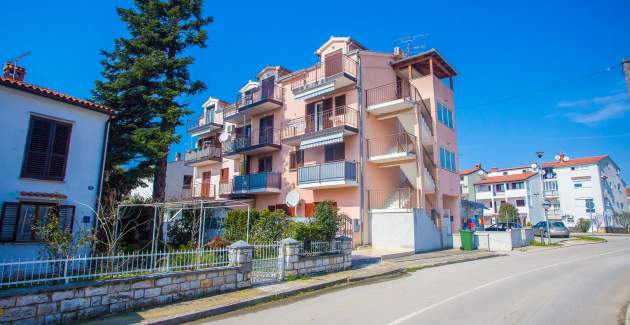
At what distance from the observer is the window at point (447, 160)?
25.3m

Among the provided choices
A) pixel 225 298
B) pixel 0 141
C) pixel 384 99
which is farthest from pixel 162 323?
pixel 384 99

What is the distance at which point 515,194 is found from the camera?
61.4 m

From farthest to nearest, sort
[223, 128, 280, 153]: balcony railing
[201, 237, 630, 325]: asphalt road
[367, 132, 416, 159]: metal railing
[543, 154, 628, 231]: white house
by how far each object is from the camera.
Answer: [543, 154, 628, 231]: white house < [223, 128, 280, 153]: balcony railing < [367, 132, 416, 159]: metal railing < [201, 237, 630, 325]: asphalt road

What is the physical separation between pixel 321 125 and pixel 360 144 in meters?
3.51

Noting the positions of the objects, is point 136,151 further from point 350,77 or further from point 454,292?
point 454,292

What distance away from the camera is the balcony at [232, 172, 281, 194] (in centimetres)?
2573

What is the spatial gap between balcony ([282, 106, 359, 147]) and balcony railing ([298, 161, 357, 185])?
195cm

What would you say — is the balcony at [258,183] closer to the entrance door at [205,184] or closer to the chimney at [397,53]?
the entrance door at [205,184]

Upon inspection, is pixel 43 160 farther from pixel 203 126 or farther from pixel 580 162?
pixel 580 162

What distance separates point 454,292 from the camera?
31.6 ft

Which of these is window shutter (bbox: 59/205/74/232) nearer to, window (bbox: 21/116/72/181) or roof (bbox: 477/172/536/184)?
window (bbox: 21/116/72/181)

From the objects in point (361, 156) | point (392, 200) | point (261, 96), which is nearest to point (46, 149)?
point (361, 156)

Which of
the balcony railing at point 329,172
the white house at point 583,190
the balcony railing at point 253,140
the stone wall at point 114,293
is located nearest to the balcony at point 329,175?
the balcony railing at point 329,172

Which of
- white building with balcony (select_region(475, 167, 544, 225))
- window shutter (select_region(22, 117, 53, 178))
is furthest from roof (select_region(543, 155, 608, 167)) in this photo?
window shutter (select_region(22, 117, 53, 178))
